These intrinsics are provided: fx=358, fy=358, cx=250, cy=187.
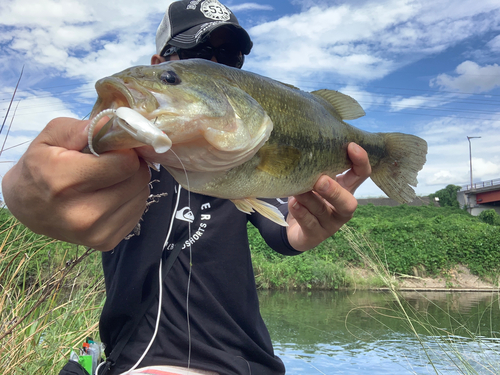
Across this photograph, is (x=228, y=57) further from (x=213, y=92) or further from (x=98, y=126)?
(x=98, y=126)

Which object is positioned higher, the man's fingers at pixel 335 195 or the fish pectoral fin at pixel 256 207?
the man's fingers at pixel 335 195

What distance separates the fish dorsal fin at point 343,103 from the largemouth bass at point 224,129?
0.08m

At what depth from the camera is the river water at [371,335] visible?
4.44 m

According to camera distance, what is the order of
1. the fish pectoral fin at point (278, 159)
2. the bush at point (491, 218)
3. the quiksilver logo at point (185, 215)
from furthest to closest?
the bush at point (491, 218)
the quiksilver logo at point (185, 215)
the fish pectoral fin at point (278, 159)

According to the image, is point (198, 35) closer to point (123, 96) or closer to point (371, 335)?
point (123, 96)

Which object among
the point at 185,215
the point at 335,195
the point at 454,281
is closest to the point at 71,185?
the point at 185,215

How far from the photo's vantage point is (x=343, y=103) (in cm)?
235

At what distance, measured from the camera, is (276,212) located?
1.73 metres

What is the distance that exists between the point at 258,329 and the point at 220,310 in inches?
11.5

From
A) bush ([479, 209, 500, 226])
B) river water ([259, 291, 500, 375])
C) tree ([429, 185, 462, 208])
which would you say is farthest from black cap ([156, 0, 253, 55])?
tree ([429, 185, 462, 208])

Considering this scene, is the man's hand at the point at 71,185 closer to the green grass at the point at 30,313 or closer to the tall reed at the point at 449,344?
the green grass at the point at 30,313

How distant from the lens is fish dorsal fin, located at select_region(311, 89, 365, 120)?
2.34m

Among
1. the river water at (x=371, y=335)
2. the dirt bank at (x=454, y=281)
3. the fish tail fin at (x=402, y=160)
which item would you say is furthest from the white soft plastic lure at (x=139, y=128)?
the dirt bank at (x=454, y=281)

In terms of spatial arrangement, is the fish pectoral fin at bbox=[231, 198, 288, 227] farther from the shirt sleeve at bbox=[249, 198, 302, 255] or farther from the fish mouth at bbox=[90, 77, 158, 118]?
the shirt sleeve at bbox=[249, 198, 302, 255]
